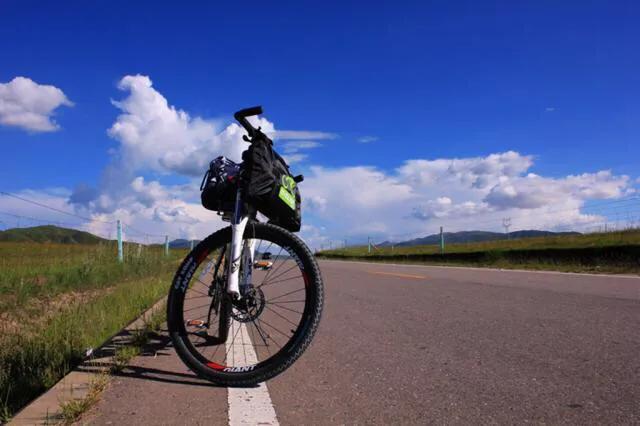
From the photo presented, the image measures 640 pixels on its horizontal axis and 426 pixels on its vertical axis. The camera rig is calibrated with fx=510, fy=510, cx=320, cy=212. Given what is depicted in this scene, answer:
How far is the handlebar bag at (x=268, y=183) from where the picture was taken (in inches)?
129

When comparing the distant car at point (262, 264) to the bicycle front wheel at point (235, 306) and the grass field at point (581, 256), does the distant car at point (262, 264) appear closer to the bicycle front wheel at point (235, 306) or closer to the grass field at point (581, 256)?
the bicycle front wheel at point (235, 306)

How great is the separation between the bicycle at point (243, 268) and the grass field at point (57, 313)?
0.99 meters

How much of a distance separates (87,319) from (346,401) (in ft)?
13.0

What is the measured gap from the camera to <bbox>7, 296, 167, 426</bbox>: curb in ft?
7.98

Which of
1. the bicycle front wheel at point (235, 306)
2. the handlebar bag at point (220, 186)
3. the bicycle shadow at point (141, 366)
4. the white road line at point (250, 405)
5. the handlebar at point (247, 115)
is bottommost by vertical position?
Answer: the white road line at point (250, 405)

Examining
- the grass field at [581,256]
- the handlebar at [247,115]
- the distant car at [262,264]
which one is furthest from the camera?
the grass field at [581,256]

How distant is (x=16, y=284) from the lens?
29.4 ft

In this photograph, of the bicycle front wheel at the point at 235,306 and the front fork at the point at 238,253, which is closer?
the bicycle front wheel at the point at 235,306

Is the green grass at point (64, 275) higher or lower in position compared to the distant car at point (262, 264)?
lower

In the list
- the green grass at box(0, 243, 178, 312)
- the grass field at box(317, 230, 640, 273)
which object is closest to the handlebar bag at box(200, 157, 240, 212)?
the green grass at box(0, 243, 178, 312)

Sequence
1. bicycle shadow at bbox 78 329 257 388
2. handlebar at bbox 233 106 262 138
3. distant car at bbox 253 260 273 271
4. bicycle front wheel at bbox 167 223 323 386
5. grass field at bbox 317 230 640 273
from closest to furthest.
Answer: bicycle front wheel at bbox 167 223 323 386 → bicycle shadow at bbox 78 329 257 388 → handlebar at bbox 233 106 262 138 → distant car at bbox 253 260 273 271 → grass field at bbox 317 230 640 273

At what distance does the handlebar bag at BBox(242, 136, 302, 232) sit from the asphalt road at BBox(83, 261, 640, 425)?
3.59 feet

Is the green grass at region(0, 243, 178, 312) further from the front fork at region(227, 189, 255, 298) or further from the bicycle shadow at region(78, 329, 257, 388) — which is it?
the front fork at region(227, 189, 255, 298)

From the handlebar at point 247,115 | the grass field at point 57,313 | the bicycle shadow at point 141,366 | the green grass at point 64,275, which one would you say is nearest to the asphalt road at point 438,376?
the bicycle shadow at point 141,366
